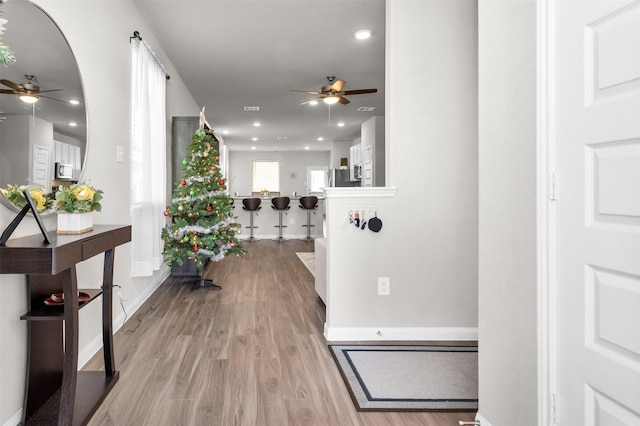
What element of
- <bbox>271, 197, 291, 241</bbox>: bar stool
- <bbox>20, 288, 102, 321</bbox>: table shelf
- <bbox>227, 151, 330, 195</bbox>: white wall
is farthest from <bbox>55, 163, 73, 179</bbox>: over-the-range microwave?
<bbox>227, 151, 330, 195</bbox>: white wall

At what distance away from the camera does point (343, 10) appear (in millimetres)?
3924

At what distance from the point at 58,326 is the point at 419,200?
236 centimetres

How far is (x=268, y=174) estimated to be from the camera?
14633 millimetres

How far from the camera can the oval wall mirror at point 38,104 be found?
1784 mm

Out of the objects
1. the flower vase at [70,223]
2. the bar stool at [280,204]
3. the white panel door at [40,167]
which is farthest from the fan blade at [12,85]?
the bar stool at [280,204]

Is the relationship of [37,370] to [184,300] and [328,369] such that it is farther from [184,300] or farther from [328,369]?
[184,300]

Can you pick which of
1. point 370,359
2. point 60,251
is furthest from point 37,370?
point 370,359

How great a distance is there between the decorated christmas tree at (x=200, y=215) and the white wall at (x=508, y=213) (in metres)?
3.41

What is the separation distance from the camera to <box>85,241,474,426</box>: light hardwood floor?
1.93 metres

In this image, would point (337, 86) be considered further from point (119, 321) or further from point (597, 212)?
point (597, 212)

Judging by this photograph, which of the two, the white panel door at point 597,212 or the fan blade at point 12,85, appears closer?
the white panel door at point 597,212

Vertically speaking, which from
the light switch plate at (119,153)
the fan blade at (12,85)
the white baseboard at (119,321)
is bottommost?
the white baseboard at (119,321)

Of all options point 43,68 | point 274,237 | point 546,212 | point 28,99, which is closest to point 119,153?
point 43,68

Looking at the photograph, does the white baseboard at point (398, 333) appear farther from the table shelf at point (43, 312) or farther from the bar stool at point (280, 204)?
the bar stool at point (280, 204)
